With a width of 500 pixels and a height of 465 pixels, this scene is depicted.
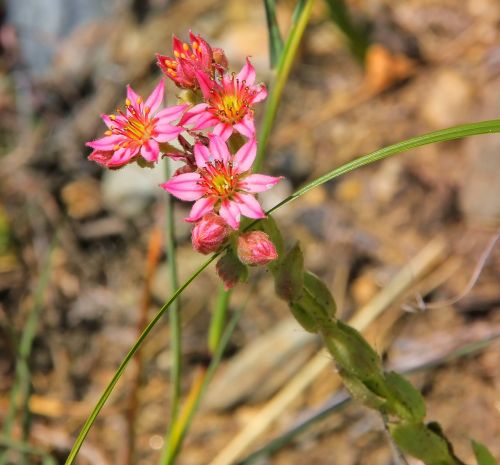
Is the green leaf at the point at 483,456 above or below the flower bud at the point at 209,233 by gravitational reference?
below

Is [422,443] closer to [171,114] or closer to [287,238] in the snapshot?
[171,114]

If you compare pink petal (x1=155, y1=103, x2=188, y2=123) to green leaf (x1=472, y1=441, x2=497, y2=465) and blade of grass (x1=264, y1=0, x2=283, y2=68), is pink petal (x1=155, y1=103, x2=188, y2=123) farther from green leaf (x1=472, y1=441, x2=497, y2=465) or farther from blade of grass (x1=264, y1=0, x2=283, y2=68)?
green leaf (x1=472, y1=441, x2=497, y2=465)

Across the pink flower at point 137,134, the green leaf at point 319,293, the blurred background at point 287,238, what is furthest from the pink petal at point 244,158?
the blurred background at point 287,238

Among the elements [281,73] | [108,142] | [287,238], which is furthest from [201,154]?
[287,238]

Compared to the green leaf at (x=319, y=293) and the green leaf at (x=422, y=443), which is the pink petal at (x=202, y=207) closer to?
the green leaf at (x=319, y=293)

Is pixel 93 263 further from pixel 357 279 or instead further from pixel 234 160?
pixel 234 160

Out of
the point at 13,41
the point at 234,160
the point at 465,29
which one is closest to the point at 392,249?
Result: the point at 465,29
